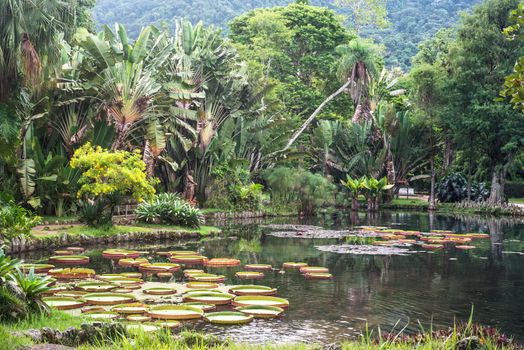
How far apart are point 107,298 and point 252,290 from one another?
2.60m

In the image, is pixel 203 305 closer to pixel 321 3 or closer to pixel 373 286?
pixel 373 286

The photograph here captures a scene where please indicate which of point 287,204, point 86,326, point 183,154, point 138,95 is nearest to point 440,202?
point 287,204

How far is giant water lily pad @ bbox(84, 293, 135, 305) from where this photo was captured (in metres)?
9.92

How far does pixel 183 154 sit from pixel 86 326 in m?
23.2

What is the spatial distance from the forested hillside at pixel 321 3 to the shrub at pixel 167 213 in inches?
2444

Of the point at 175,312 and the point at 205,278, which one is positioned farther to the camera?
the point at 205,278

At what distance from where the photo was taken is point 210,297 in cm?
1059

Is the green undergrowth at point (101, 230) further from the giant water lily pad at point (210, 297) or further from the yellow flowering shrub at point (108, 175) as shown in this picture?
the giant water lily pad at point (210, 297)

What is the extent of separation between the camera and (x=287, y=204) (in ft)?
109

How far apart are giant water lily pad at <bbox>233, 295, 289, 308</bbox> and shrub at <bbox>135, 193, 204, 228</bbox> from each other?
445 inches

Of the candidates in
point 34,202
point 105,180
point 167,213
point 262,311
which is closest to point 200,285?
point 262,311

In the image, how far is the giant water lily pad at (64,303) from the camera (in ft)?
30.9

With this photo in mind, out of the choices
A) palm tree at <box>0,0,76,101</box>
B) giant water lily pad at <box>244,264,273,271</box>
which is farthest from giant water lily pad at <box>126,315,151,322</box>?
palm tree at <box>0,0,76,101</box>

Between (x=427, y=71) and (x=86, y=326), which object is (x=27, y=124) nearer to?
(x=86, y=326)
